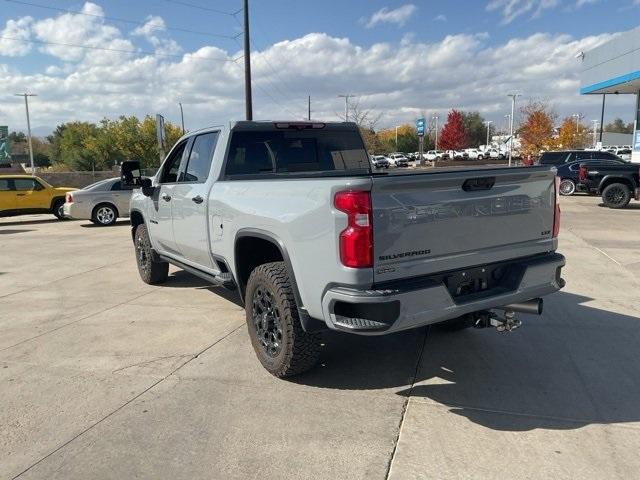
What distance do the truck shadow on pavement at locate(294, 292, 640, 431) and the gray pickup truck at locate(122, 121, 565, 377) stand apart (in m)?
0.48

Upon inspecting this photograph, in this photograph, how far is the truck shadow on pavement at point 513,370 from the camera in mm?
3502

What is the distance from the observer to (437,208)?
3363 millimetres

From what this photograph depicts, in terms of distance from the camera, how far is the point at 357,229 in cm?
310

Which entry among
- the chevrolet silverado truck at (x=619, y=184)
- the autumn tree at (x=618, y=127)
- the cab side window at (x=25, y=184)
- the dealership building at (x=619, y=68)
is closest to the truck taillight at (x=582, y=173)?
the chevrolet silverado truck at (x=619, y=184)

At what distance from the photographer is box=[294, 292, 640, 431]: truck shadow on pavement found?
3.50 meters

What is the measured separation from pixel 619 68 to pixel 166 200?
2797 cm

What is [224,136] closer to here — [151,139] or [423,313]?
[423,313]

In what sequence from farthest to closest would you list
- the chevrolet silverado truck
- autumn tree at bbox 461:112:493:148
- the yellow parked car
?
autumn tree at bbox 461:112:493:148 → the yellow parked car → the chevrolet silverado truck

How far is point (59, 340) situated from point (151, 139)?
57514mm

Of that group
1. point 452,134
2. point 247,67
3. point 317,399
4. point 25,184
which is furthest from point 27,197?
point 452,134

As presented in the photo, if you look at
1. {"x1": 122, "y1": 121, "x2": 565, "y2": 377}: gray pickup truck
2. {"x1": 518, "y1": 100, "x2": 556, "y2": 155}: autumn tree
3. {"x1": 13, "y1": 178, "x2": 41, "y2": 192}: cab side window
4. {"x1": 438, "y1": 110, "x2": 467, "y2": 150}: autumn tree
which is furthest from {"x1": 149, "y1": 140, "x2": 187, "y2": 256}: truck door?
{"x1": 438, "y1": 110, "x2": 467, "y2": 150}: autumn tree

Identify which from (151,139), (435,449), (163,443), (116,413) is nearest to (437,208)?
(435,449)

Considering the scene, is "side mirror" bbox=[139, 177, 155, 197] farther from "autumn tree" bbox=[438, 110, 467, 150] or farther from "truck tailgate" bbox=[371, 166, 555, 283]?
"autumn tree" bbox=[438, 110, 467, 150]

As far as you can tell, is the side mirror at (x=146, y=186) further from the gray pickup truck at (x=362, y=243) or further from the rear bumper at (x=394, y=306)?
the rear bumper at (x=394, y=306)
